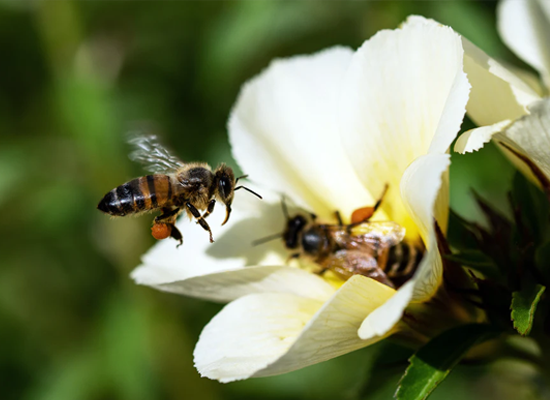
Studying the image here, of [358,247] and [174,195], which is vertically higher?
[174,195]

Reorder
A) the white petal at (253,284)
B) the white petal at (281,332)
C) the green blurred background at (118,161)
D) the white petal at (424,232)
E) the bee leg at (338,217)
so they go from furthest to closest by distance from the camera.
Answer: the green blurred background at (118,161) < the bee leg at (338,217) < the white petal at (253,284) < the white petal at (281,332) < the white petal at (424,232)

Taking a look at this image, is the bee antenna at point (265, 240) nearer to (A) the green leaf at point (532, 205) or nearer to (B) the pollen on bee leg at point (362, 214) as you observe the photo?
(B) the pollen on bee leg at point (362, 214)

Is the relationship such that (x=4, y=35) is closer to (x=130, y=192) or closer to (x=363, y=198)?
(x=130, y=192)

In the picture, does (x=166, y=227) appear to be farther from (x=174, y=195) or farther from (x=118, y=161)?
(x=118, y=161)

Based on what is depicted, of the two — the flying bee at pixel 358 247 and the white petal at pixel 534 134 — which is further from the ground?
the white petal at pixel 534 134

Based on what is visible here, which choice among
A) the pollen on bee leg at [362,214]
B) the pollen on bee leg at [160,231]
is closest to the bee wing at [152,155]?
the pollen on bee leg at [160,231]

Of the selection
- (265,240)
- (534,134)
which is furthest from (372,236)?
(534,134)

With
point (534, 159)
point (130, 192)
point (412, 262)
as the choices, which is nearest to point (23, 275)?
point (130, 192)
